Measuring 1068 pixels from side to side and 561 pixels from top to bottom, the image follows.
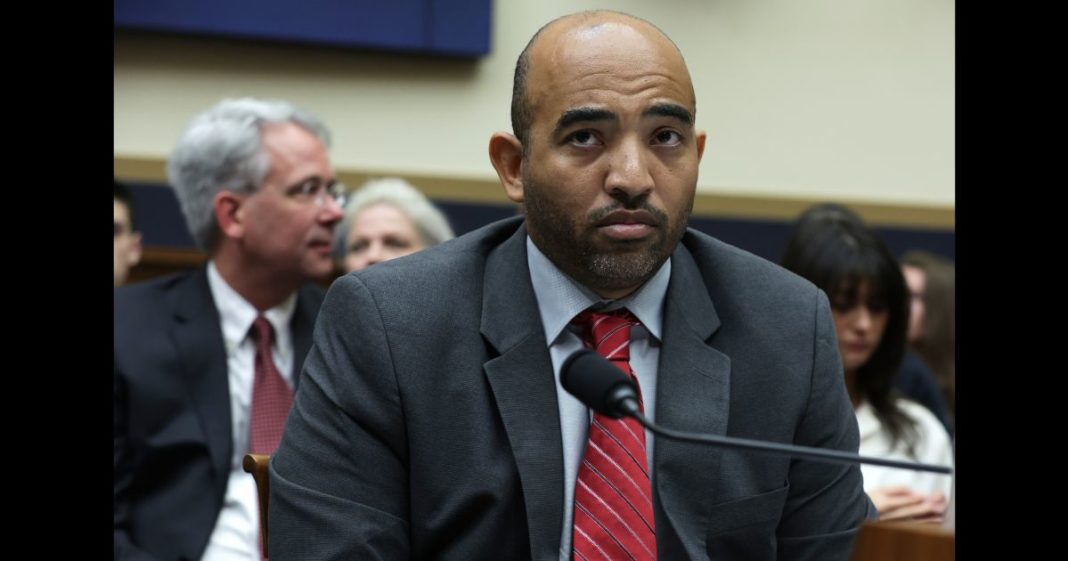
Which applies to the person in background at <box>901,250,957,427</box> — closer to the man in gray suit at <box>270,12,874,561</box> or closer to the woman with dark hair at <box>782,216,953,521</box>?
the woman with dark hair at <box>782,216,953,521</box>

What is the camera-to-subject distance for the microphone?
1650 mm

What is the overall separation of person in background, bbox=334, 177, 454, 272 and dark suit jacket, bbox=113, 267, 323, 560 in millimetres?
965

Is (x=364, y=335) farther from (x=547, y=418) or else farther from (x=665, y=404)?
(x=665, y=404)

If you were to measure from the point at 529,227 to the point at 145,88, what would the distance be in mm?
2943

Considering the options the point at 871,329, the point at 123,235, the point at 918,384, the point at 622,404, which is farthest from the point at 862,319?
the point at 622,404

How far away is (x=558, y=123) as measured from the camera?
2074 millimetres

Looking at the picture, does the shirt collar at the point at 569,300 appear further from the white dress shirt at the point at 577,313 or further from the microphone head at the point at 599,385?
the microphone head at the point at 599,385

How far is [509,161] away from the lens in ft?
7.49

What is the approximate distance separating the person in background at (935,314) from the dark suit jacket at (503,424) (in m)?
2.95

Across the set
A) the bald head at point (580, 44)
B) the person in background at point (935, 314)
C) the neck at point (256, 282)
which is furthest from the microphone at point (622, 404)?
the person in background at point (935, 314)

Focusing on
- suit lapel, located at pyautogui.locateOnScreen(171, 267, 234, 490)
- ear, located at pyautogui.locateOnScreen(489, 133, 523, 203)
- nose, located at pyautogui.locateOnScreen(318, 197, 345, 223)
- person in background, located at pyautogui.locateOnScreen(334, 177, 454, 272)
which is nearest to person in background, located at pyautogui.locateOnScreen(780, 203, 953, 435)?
person in background, located at pyautogui.locateOnScreen(334, 177, 454, 272)

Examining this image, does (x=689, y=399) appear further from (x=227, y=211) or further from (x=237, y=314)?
(x=227, y=211)

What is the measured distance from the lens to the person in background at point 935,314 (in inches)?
203

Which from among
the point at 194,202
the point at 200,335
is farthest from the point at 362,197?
the point at 200,335
